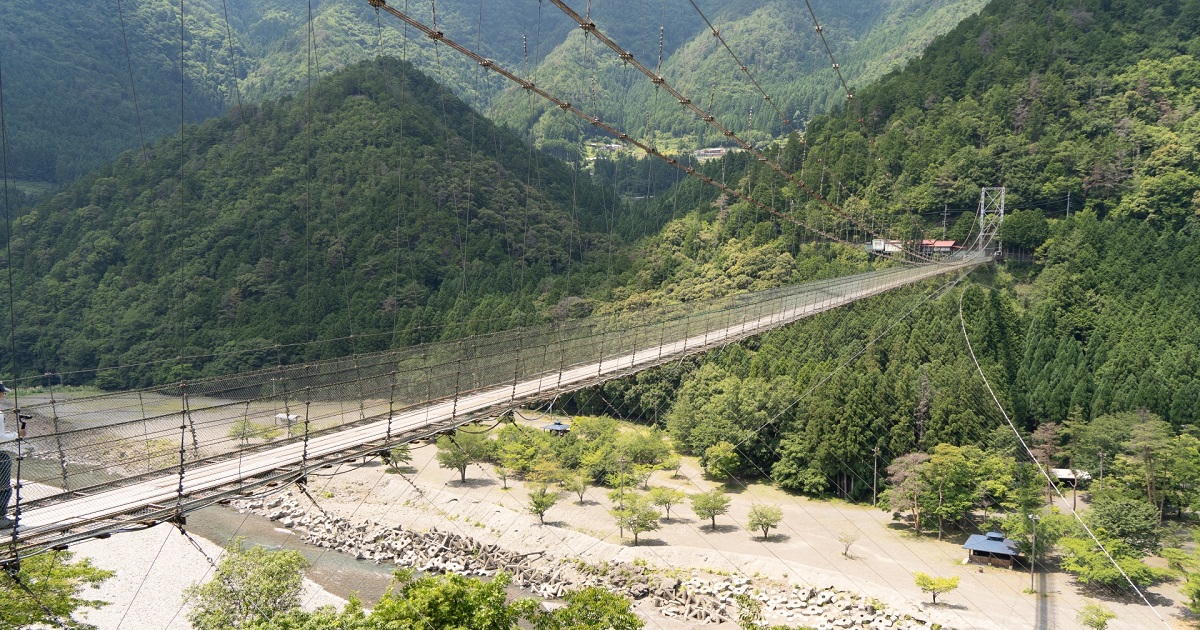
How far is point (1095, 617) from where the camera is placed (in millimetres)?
15375

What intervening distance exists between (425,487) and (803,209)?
18.1 meters

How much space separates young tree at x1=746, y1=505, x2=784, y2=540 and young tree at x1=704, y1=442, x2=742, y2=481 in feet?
9.92

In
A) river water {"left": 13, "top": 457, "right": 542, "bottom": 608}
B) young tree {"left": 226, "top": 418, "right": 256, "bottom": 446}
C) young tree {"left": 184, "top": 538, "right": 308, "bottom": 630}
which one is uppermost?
young tree {"left": 226, "top": 418, "right": 256, "bottom": 446}

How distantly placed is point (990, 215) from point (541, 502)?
20.4 m

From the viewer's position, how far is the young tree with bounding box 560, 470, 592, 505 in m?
23.4

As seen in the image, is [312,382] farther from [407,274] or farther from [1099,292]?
[407,274]

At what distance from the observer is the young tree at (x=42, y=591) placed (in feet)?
32.5

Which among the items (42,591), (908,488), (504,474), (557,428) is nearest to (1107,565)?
(908,488)

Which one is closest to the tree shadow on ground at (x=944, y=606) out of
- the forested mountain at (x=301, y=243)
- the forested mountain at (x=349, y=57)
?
the forested mountain at (x=301, y=243)

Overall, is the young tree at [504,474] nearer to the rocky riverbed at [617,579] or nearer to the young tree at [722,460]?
the rocky riverbed at [617,579]

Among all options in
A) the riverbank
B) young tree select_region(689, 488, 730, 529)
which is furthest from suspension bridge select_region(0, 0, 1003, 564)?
the riverbank

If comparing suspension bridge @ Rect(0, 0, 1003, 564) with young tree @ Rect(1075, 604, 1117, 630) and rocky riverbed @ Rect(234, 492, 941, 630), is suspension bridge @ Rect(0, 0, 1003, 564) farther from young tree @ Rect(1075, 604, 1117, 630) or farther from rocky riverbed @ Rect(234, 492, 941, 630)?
young tree @ Rect(1075, 604, 1117, 630)

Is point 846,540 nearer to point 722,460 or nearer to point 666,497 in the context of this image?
point 666,497

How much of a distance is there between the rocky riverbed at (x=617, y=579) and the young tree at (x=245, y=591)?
1.19m
